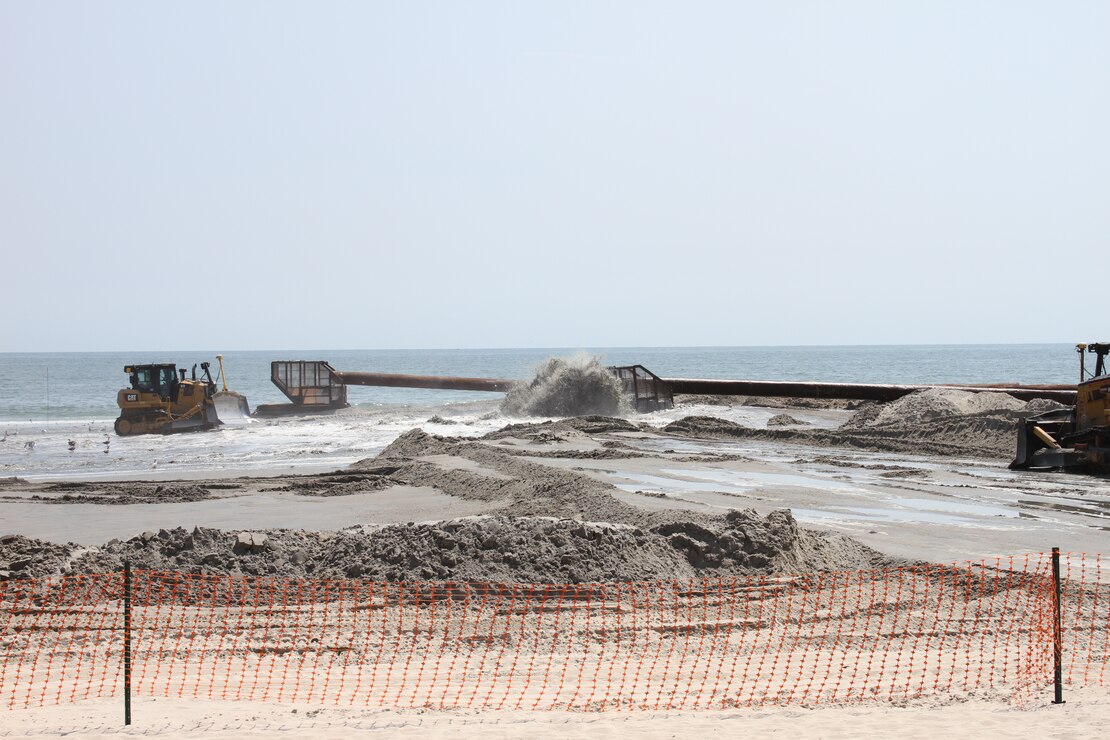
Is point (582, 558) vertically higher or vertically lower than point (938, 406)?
lower

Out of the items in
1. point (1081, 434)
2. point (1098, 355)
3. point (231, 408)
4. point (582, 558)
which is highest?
point (1098, 355)

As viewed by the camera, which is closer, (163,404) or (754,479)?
(754,479)

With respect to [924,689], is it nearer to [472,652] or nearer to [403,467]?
[472,652]

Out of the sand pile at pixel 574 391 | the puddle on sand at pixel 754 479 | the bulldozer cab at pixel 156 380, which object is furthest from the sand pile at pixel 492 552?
the sand pile at pixel 574 391

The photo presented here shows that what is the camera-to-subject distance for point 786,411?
3738cm

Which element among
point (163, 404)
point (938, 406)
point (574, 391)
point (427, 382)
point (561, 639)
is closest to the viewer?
point (561, 639)

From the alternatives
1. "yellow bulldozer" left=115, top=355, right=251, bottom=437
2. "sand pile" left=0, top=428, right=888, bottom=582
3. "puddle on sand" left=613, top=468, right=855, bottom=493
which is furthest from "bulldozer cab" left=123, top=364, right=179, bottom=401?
"sand pile" left=0, top=428, right=888, bottom=582

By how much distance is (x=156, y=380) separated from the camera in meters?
32.7

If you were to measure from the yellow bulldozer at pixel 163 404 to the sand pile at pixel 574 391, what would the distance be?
1055cm

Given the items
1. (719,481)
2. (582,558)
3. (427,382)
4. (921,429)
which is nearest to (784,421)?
(921,429)

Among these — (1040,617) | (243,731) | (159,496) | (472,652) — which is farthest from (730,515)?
(159,496)

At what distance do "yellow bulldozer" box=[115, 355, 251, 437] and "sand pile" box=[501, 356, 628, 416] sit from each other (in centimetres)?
1055

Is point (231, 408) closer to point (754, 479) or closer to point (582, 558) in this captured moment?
point (754, 479)

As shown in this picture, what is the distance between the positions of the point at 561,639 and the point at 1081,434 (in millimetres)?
13649
